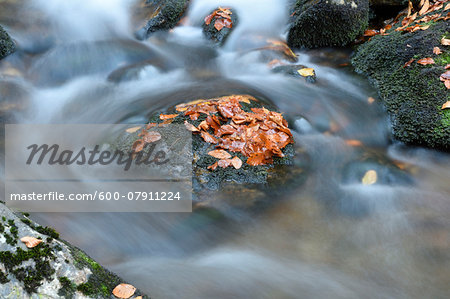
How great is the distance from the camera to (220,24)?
7.60 meters

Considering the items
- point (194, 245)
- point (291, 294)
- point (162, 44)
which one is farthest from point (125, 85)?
point (291, 294)

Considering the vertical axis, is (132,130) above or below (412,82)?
below

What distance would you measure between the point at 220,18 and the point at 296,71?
254cm

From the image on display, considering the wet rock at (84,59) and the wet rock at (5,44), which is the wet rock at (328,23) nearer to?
the wet rock at (84,59)

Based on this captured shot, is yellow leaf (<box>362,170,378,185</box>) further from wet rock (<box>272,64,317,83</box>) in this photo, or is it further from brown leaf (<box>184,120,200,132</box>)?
wet rock (<box>272,64,317,83</box>)

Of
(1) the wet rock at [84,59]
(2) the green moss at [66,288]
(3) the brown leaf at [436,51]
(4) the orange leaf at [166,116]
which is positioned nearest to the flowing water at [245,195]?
(1) the wet rock at [84,59]

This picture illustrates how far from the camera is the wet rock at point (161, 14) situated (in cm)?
778

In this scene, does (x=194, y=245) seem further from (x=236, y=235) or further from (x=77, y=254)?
(x=77, y=254)

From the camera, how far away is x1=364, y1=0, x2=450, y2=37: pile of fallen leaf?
6.00m

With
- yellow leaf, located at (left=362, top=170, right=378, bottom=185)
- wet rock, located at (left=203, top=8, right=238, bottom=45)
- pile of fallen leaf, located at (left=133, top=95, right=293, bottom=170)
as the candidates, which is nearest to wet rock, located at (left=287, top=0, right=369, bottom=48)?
wet rock, located at (left=203, top=8, right=238, bottom=45)

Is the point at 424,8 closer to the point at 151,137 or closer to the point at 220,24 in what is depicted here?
the point at 220,24

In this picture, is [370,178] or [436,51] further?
[436,51]

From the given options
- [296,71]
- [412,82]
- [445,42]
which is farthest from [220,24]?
[445,42]

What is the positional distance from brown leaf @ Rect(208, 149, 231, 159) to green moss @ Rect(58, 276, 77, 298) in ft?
7.53
